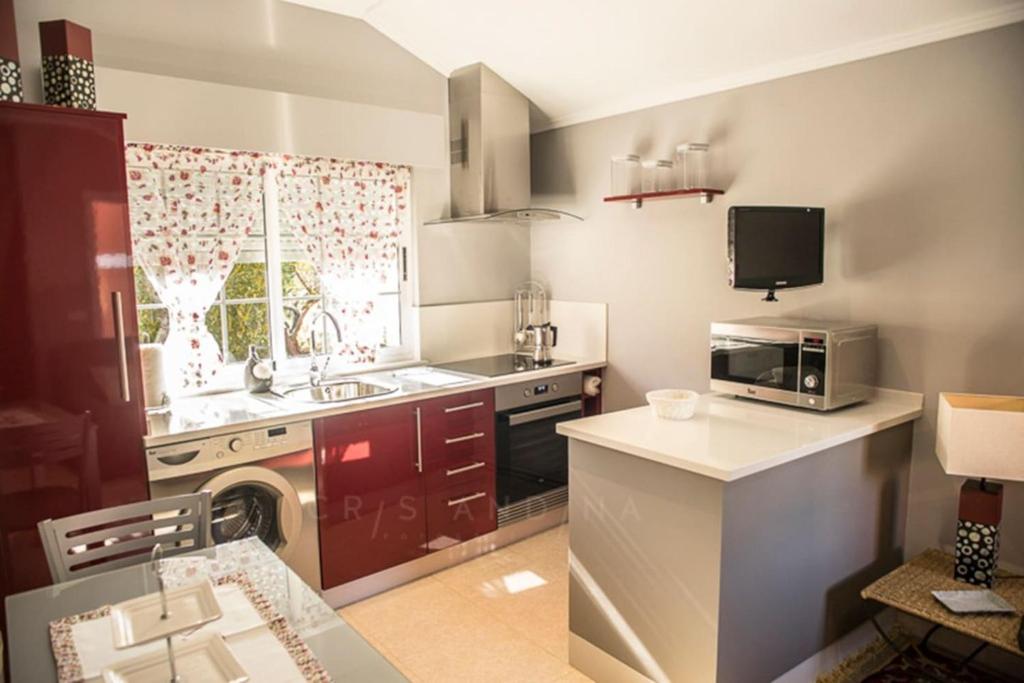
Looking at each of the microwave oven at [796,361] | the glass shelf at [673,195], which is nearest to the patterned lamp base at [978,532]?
the microwave oven at [796,361]

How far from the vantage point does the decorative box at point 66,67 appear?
2.36 metres

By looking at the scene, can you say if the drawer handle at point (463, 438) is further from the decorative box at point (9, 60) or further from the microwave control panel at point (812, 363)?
the decorative box at point (9, 60)

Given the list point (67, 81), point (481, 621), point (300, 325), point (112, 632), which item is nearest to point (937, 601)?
point (481, 621)

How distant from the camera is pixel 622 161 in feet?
11.4

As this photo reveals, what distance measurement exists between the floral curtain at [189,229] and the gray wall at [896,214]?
2.04 metres

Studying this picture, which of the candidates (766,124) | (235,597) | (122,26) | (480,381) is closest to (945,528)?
(766,124)

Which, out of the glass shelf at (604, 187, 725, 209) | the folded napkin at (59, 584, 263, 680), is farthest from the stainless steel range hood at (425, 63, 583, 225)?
the folded napkin at (59, 584, 263, 680)

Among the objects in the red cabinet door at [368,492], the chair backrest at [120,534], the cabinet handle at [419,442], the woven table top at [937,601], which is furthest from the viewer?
the cabinet handle at [419,442]

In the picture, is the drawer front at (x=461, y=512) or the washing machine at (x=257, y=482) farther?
the drawer front at (x=461, y=512)

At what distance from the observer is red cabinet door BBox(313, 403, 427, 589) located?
2.90 m

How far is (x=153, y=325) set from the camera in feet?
9.93

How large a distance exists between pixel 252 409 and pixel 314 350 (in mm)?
713

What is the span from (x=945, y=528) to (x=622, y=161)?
215cm

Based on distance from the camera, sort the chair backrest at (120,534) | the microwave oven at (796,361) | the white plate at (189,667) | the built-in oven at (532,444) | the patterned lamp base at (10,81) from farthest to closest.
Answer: the built-in oven at (532,444)
the microwave oven at (796,361)
the patterned lamp base at (10,81)
the chair backrest at (120,534)
the white plate at (189,667)
